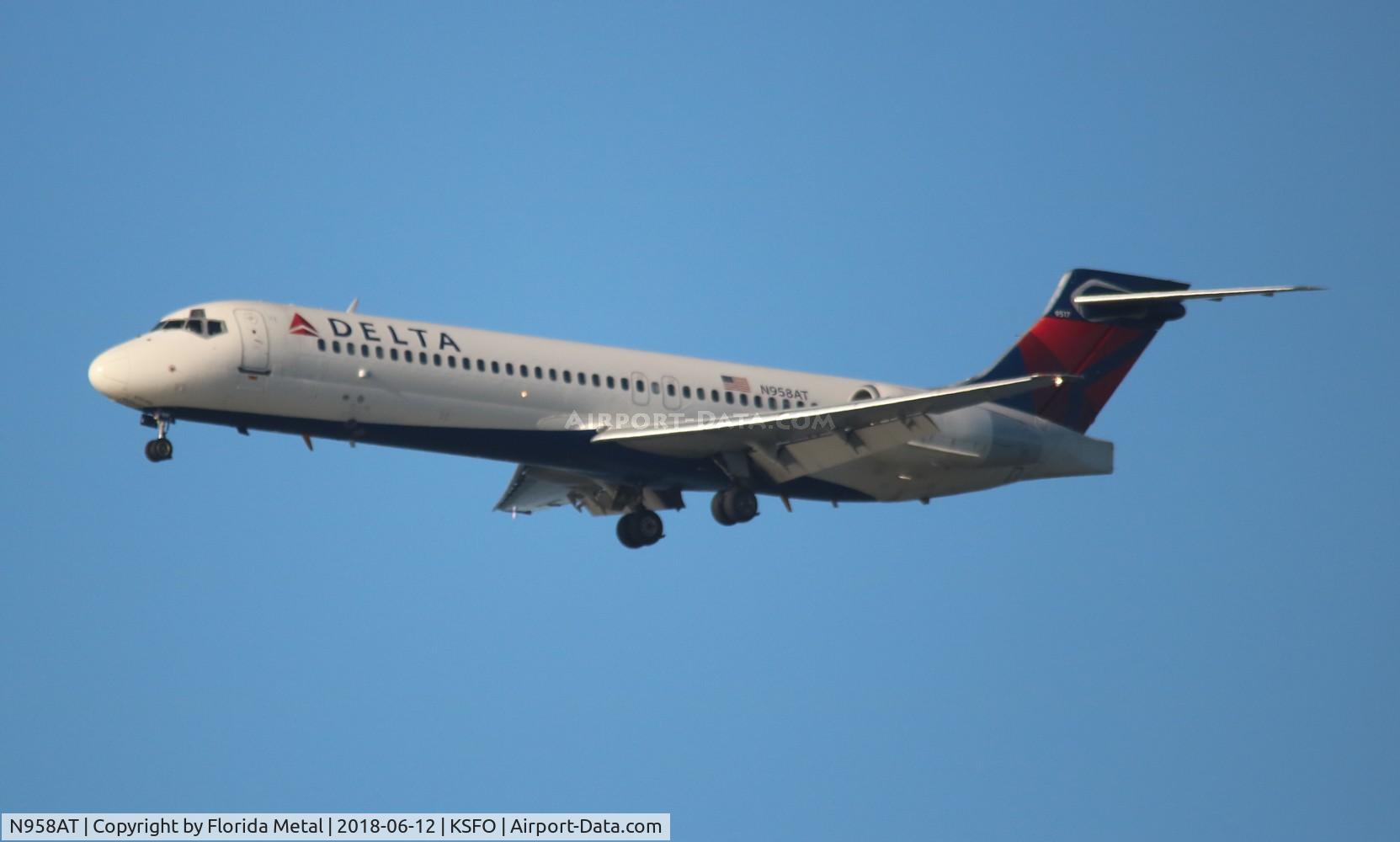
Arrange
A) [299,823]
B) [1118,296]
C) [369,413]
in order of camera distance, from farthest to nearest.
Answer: [1118,296]
[369,413]
[299,823]

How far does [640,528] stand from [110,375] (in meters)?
11.9

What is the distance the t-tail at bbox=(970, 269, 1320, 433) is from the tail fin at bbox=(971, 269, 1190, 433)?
0.06 feet

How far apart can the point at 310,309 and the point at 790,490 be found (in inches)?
422

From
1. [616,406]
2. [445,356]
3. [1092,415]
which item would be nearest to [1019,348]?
[1092,415]

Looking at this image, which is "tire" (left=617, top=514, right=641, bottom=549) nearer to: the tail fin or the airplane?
the airplane


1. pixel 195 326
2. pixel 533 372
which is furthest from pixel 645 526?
pixel 195 326

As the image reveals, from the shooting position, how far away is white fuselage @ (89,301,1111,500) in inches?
1416

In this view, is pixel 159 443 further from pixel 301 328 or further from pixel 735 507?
pixel 735 507

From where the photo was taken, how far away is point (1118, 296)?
146 ft

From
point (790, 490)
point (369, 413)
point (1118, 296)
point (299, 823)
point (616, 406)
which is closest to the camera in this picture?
point (299, 823)

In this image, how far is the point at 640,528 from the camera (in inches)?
1677


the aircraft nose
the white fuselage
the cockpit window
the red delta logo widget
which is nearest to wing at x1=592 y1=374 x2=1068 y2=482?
the white fuselage

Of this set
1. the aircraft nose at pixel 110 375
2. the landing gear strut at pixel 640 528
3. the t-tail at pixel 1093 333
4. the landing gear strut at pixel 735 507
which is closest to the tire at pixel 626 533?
the landing gear strut at pixel 640 528

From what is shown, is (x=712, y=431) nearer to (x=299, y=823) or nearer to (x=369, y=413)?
(x=369, y=413)
